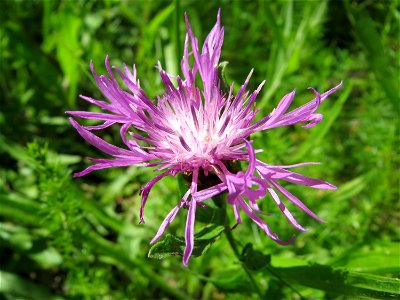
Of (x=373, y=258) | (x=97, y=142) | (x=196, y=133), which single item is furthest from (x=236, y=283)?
(x=97, y=142)

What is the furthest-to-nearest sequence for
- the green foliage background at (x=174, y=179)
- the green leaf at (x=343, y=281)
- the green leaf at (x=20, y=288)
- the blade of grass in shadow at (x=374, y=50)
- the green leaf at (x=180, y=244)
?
1. the green leaf at (x=20, y=288)
2. the blade of grass in shadow at (x=374, y=50)
3. the green foliage background at (x=174, y=179)
4. the green leaf at (x=343, y=281)
5. the green leaf at (x=180, y=244)

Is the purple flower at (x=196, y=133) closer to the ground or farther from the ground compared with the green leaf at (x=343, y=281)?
farther from the ground

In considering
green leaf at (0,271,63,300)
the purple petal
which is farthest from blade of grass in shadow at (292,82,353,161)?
green leaf at (0,271,63,300)

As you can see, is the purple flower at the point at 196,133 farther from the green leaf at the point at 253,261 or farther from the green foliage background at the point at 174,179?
the green foliage background at the point at 174,179

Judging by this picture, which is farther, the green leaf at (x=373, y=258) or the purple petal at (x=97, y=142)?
the green leaf at (x=373, y=258)

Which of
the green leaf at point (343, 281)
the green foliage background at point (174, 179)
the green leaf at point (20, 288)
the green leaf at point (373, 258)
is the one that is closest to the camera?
the green leaf at point (343, 281)

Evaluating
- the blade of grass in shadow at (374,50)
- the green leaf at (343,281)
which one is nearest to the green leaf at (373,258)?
the green leaf at (343,281)

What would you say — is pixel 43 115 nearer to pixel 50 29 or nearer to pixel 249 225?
pixel 50 29
